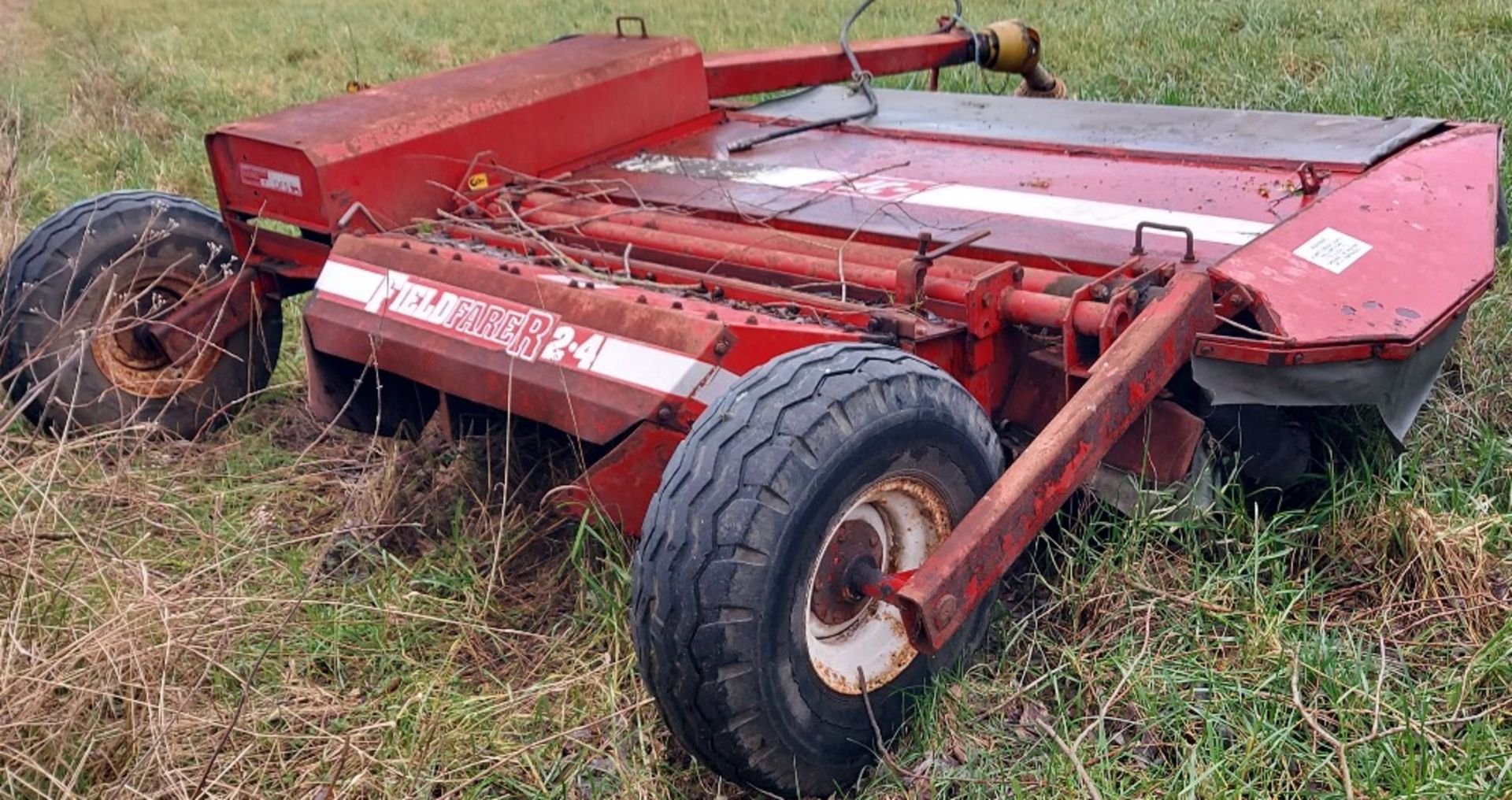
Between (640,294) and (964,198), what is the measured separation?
1057 mm

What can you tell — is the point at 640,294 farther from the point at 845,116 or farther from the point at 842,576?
the point at 845,116

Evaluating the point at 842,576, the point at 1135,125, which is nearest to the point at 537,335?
the point at 842,576

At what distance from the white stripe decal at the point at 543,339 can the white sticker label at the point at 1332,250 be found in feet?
4.20

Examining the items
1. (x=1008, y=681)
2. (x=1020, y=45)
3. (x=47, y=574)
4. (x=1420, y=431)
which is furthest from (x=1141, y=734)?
(x=1020, y=45)

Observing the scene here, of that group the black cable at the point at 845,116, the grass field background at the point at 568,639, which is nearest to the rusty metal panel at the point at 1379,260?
the grass field background at the point at 568,639

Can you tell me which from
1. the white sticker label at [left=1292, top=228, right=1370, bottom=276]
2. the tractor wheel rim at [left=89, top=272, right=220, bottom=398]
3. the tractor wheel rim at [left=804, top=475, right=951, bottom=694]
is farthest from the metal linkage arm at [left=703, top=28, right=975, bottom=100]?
the tractor wheel rim at [left=804, top=475, right=951, bottom=694]

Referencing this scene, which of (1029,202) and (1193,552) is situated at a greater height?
(1029,202)

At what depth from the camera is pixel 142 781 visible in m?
2.26

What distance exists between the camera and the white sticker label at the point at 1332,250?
295 cm

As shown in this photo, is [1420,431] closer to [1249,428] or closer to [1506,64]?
[1249,428]

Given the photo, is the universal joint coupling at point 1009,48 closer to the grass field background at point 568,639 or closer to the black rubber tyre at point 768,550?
the grass field background at point 568,639

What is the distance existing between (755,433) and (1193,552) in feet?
3.61

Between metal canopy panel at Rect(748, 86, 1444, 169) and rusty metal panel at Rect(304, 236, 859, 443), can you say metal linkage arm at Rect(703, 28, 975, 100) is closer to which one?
metal canopy panel at Rect(748, 86, 1444, 169)

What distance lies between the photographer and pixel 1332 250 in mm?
3004
